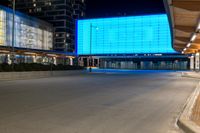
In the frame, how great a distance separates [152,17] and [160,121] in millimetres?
98574

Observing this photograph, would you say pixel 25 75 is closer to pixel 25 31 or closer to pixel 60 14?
pixel 25 31

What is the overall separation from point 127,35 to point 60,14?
1529 inches

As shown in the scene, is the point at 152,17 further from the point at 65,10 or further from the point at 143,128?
the point at 143,128

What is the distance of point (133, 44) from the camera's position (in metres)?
107

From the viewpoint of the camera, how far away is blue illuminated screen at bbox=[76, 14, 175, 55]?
104m

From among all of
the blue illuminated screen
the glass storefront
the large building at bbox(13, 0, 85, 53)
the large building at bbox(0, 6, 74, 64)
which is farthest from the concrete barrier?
the large building at bbox(13, 0, 85, 53)

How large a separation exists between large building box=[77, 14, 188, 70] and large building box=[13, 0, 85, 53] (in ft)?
47.8

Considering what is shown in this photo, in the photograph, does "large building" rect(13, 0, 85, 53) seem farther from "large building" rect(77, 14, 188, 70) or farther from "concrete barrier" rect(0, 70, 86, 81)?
"concrete barrier" rect(0, 70, 86, 81)

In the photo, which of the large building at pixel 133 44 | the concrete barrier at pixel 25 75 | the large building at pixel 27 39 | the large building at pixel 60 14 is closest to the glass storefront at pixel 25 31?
the large building at pixel 27 39

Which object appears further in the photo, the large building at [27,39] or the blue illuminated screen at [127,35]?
the blue illuminated screen at [127,35]

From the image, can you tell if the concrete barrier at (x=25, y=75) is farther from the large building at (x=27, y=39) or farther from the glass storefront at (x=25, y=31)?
the glass storefront at (x=25, y=31)

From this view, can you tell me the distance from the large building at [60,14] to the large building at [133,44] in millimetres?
14572

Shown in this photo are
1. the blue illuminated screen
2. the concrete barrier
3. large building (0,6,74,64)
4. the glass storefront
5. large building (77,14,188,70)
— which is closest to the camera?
the concrete barrier

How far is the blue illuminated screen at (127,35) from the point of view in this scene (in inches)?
4085
